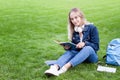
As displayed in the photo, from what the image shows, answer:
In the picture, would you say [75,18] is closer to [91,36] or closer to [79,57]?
[91,36]

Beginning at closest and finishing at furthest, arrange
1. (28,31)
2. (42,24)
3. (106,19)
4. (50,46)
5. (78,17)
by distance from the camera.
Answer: (78,17), (50,46), (28,31), (42,24), (106,19)

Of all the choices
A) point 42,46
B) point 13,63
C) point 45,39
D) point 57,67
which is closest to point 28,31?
point 45,39

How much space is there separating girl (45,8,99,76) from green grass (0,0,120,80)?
0.15 m

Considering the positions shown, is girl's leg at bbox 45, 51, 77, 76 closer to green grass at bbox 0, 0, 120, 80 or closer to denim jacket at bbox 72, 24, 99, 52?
green grass at bbox 0, 0, 120, 80

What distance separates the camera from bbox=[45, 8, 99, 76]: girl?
5207mm

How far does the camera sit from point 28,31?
868 centimetres

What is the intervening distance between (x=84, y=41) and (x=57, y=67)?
71 centimetres

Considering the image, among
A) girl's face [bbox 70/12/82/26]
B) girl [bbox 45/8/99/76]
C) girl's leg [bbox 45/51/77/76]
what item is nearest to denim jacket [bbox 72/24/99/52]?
girl [bbox 45/8/99/76]

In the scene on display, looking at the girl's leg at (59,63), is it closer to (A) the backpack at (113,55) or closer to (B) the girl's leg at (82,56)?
(B) the girl's leg at (82,56)

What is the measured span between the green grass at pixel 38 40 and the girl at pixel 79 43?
0.15m

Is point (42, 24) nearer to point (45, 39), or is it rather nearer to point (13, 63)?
point (45, 39)

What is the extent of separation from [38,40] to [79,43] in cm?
235

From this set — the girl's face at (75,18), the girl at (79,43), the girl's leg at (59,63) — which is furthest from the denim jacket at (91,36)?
the girl's leg at (59,63)

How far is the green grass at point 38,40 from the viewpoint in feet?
16.7
